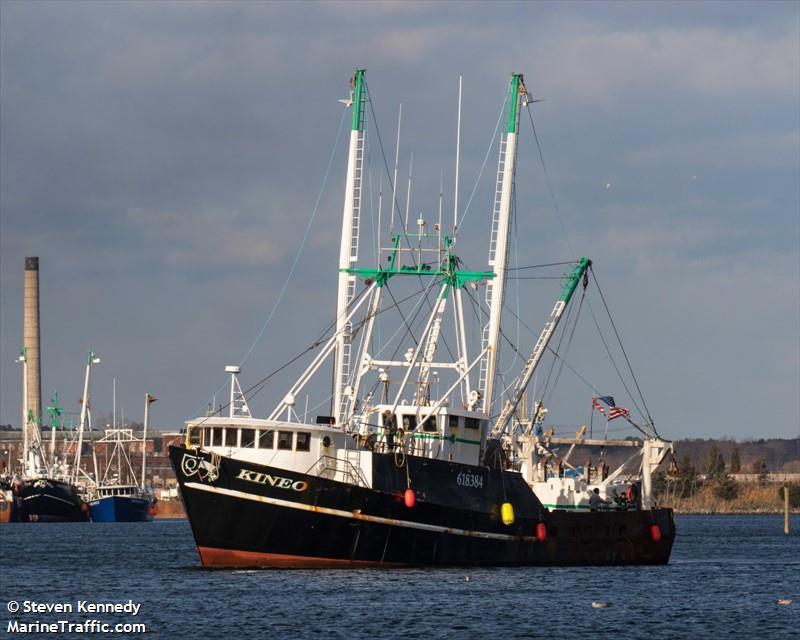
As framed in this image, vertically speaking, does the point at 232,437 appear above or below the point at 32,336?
below

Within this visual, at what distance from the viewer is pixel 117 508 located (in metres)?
160

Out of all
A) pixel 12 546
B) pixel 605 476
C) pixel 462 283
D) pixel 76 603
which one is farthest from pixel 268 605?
pixel 12 546

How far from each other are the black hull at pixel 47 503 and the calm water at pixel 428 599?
3691 inches

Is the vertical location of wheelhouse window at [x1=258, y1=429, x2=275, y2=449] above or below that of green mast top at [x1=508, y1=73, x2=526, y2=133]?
below

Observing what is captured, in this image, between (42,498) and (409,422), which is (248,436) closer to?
(409,422)

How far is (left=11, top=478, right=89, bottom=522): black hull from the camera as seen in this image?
516 feet

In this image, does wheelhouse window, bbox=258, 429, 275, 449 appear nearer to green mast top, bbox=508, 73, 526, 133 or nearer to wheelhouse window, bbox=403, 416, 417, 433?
wheelhouse window, bbox=403, 416, 417, 433

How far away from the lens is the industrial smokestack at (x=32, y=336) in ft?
556

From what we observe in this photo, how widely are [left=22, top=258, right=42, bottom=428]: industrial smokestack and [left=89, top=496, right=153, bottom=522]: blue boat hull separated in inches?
645

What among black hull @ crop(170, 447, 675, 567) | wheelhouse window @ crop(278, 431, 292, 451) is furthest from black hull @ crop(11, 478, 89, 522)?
wheelhouse window @ crop(278, 431, 292, 451)

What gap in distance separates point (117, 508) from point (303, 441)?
113 metres

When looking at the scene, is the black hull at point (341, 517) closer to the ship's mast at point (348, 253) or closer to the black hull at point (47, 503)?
the ship's mast at point (348, 253)

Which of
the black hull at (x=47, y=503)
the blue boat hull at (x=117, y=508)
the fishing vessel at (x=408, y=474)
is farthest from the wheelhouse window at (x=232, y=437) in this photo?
the blue boat hull at (x=117, y=508)

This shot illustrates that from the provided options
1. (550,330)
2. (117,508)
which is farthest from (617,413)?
(117,508)
